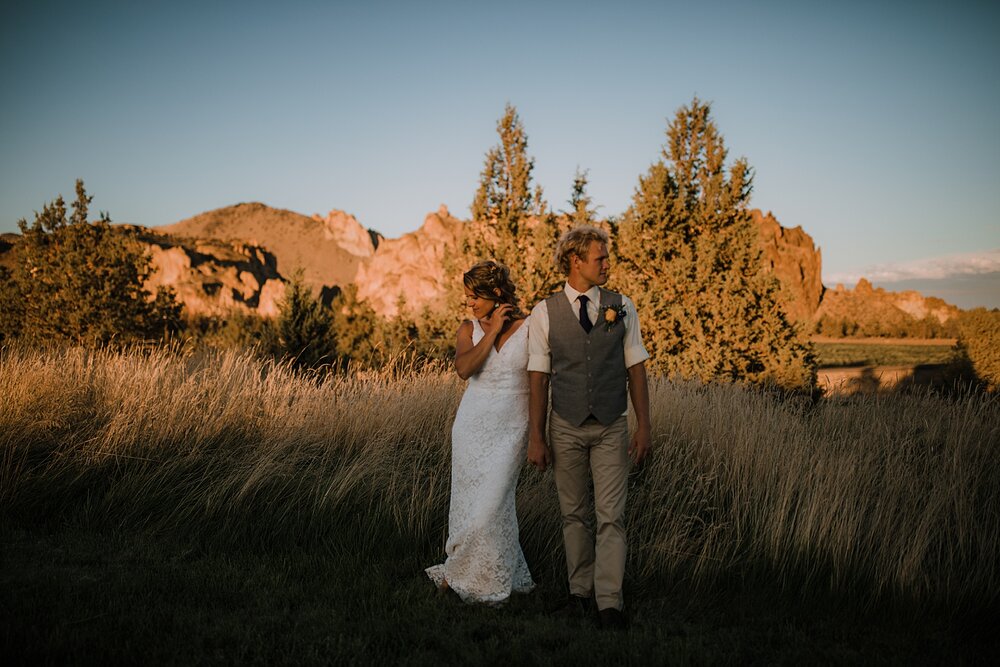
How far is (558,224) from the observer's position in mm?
19656

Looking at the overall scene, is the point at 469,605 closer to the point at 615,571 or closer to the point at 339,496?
the point at 615,571

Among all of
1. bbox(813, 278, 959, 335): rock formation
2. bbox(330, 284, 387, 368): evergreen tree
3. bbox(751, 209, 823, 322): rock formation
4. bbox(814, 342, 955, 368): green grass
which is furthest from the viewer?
bbox(751, 209, 823, 322): rock formation

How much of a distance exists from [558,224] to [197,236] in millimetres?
155212

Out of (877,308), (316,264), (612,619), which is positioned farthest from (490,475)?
(316,264)

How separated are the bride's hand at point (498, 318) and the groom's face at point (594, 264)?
55 centimetres

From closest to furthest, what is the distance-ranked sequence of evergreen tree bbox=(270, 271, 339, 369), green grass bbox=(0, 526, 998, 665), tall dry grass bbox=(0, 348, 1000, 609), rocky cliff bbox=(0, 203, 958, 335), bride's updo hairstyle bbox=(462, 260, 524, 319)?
green grass bbox=(0, 526, 998, 665)
bride's updo hairstyle bbox=(462, 260, 524, 319)
tall dry grass bbox=(0, 348, 1000, 609)
evergreen tree bbox=(270, 271, 339, 369)
rocky cliff bbox=(0, 203, 958, 335)

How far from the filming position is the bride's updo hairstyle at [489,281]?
3795 millimetres

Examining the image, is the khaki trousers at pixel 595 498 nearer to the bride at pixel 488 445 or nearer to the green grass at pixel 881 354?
the bride at pixel 488 445

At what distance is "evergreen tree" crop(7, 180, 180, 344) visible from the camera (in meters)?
19.7

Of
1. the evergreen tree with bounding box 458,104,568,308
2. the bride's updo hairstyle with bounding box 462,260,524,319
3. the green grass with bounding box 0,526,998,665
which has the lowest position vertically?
Result: the green grass with bounding box 0,526,998,665

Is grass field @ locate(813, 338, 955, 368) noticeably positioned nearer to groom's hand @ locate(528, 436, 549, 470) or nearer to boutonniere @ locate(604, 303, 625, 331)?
boutonniere @ locate(604, 303, 625, 331)

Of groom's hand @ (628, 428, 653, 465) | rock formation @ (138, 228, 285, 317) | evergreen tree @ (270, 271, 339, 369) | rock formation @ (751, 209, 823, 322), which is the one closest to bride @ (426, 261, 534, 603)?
groom's hand @ (628, 428, 653, 465)

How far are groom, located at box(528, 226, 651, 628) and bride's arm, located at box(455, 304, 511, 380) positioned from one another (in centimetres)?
23

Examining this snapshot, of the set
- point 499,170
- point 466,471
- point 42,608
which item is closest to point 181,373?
point 42,608
